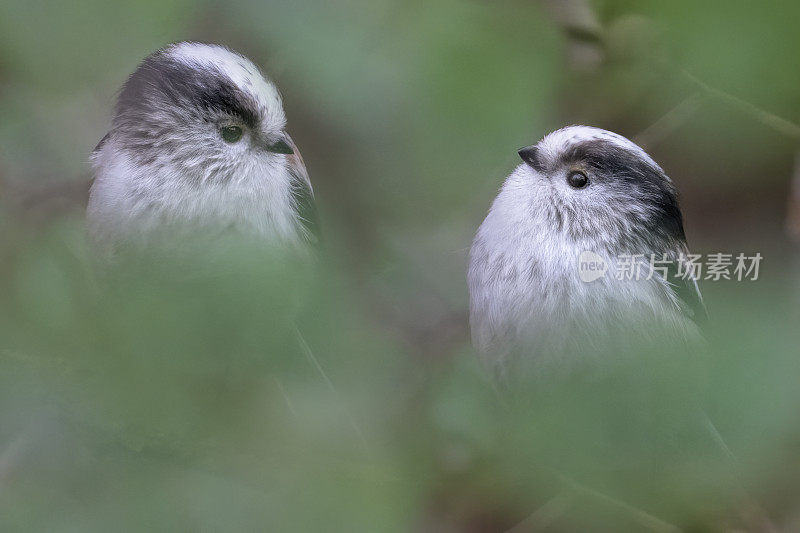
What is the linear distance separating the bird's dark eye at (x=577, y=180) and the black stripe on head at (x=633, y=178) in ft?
0.04

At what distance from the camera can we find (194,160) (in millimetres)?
1021

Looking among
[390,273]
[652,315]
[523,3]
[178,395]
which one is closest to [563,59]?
[523,3]

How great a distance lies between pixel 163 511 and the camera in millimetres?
385

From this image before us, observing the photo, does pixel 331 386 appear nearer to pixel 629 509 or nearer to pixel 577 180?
pixel 629 509

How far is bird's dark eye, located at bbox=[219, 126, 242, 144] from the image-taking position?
977 mm

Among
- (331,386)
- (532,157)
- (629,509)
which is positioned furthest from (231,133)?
(629,509)

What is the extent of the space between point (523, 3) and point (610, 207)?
500 millimetres

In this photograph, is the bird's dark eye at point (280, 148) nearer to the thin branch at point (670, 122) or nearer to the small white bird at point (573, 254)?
the small white bird at point (573, 254)

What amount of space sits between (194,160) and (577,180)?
48 centimetres

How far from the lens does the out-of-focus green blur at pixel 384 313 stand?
0.38m

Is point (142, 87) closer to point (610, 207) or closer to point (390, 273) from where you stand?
point (390, 273)

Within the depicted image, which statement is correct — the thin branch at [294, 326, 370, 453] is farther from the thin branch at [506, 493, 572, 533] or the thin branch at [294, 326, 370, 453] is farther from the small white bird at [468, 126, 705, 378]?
the small white bird at [468, 126, 705, 378]

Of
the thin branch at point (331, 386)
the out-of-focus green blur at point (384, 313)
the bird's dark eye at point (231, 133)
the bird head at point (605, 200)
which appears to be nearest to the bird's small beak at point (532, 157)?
the bird head at point (605, 200)

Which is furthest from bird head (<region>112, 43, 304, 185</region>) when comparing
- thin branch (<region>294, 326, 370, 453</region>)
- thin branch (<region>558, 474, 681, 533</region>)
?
thin branch (<region>558, 474, 681, 533</region>)
